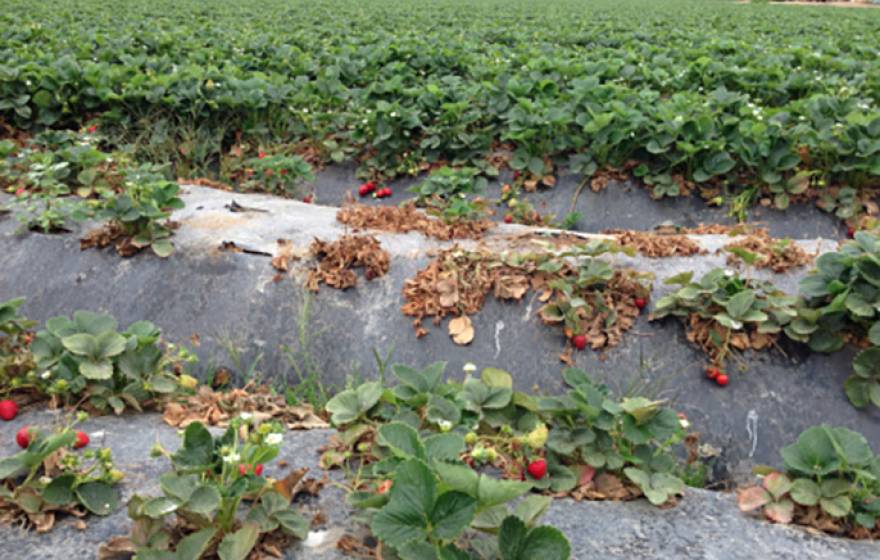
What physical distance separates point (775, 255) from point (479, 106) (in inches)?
148

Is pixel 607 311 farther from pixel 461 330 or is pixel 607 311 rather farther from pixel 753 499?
pixel 753 499

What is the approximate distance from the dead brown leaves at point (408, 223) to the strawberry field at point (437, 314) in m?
0.03

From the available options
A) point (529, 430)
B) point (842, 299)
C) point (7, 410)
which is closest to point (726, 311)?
point (842, 299)

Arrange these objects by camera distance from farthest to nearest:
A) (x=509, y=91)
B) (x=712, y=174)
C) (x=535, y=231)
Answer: (x=509, y=91) < (x=712, y=174) < (x=535, y=231)

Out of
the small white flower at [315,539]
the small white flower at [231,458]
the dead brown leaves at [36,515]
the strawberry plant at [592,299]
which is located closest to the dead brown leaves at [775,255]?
the strawberry plant at [592,299]

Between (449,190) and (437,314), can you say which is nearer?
(437,314)

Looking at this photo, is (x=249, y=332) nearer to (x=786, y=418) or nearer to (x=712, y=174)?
(x=786, y=418)

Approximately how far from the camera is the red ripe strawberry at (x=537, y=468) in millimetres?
2670

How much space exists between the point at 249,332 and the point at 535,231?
5.82 feet

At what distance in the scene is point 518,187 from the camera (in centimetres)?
660

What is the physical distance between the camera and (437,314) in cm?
420

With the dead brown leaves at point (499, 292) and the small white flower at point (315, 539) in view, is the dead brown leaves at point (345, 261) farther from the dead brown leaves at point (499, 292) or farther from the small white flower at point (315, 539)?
the small white flower at point (315, 539)

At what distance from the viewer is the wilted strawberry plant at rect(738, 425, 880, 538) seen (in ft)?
8.34

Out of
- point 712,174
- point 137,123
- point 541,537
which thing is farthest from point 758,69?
point 541,537
